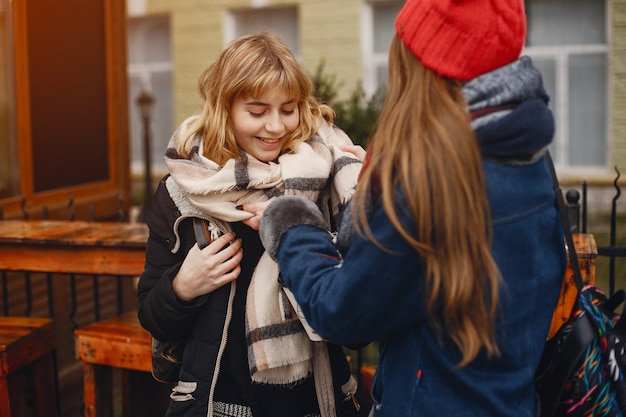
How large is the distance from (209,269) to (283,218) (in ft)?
1.17

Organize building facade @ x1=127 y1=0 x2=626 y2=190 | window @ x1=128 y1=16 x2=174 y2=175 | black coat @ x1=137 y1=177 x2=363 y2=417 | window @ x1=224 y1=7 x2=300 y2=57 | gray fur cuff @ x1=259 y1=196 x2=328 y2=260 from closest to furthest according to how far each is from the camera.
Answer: gray fur cuff @ x1=259 y1=196 x2=328 y2=260
black coat @ x1=137 y1=177 x2=363 y2=417
building facade @ x1=127 y1=0 x2=626 y2=190
window @ x1=224 y1=7 x2=300 y2=57
window @ x1=128 y1=16 x2=174 y2=175

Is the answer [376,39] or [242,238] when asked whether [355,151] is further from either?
[376,39]

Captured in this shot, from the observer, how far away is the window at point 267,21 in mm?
12320

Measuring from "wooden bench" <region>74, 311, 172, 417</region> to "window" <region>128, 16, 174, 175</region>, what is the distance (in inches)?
393

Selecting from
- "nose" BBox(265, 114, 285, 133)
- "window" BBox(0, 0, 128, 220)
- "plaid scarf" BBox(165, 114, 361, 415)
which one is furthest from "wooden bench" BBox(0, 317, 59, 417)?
"window" BBox(0, 0, 128, 220)

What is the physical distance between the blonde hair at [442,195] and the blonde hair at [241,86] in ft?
1.79

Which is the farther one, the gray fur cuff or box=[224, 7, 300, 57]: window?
box=[224, 7, 300, 57]: window

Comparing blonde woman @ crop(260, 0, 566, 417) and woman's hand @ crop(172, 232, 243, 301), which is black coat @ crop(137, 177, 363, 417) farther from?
blonde woman @ crop(260, 0, 566, 417)

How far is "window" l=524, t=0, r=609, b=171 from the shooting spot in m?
10.7

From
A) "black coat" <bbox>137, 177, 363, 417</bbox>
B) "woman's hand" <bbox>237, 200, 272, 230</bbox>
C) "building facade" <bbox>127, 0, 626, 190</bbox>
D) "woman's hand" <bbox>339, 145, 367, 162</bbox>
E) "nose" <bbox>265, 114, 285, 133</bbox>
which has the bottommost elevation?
"black coat" <bbox>137, 177, 363, 417</bbox>

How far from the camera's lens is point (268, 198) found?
206cm

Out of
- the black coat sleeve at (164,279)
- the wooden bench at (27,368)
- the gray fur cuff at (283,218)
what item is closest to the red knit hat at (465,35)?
the gray fur cuff at (283,218)

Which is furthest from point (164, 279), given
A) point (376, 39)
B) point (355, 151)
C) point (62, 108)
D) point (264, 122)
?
point (376, 39)

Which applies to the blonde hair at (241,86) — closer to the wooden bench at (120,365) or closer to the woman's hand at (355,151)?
the woman's hand at (355,151)
